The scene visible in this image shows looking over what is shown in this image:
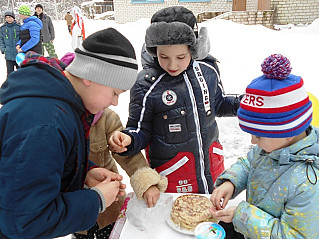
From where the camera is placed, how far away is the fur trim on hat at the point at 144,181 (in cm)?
161

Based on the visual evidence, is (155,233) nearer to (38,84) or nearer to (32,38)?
(38,84)

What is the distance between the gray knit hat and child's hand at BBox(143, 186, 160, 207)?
63cm

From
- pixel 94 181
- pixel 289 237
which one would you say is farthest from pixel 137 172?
pixel 289 237

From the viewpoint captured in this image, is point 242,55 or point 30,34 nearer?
point 30,34

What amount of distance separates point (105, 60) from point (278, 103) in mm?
710

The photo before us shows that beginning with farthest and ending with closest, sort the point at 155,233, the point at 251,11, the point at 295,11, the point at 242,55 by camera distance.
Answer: the point at 295,11, the point at 251,11, the point at 242,55, the point at 155,233

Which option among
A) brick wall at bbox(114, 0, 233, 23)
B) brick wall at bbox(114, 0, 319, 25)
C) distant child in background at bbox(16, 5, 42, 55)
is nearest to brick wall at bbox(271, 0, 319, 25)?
brick wall at bbox(114, 0, 319, 25)

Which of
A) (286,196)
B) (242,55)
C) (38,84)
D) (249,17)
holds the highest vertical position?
(38,84)

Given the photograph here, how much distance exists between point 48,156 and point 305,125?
98 cm

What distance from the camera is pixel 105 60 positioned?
4.06ft

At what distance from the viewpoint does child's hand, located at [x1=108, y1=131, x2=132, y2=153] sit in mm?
1721

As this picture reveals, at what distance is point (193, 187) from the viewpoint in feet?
6.86

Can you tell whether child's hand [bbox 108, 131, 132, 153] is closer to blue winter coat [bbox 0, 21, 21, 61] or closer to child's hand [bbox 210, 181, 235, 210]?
child's hand [bbox 210, 181, 235, 210]

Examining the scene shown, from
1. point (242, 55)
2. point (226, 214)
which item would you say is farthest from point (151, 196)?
point (242, 55)
